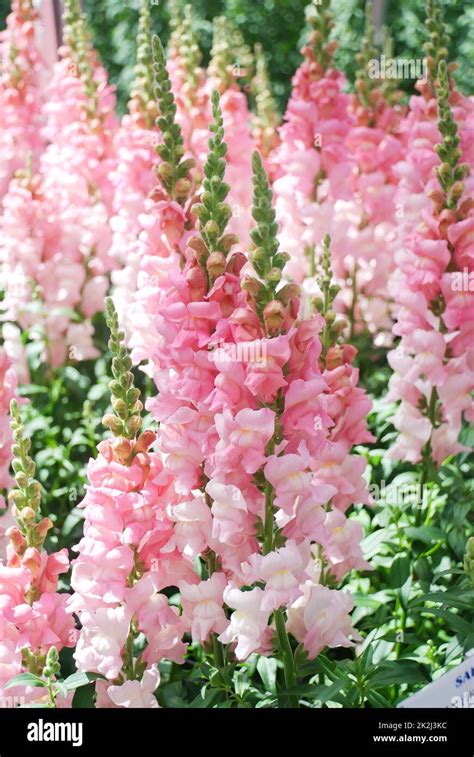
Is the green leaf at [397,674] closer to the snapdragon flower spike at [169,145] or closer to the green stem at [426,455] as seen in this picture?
the green stem at [426,455]

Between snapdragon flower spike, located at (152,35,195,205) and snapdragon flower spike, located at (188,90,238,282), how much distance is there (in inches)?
11.4

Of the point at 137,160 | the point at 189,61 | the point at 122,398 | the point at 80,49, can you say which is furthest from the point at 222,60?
the point at 122,398

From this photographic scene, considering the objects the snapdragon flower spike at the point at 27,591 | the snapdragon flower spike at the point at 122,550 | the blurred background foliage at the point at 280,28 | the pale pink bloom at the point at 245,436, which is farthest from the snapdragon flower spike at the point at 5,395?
the blurred background foliage at the point at 280,28

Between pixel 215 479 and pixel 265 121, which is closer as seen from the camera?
pixel 215 479

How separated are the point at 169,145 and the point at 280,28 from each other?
382 cm

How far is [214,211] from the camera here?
69.2 inches

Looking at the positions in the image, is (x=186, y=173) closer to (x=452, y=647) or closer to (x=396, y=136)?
(x=452, y=647)

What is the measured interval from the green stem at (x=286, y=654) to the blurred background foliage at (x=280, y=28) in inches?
137

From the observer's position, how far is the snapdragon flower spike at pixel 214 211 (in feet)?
5.69

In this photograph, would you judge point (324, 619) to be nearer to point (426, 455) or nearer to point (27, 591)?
point (27, 591)

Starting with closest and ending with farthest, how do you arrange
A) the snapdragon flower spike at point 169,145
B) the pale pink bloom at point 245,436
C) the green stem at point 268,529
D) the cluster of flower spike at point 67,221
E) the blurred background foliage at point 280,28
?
the pale pink bloom at point 245,436 < the green stem at point 268,529 < the snapdragon flower spike at point 169,145 < the cluster of flower spike at point 67,221 < the blurred background foliage at point 280,28

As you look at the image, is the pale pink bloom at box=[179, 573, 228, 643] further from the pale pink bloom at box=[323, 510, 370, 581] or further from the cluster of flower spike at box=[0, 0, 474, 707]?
the pale pink bloom at box=[323, 510, 370, 581]

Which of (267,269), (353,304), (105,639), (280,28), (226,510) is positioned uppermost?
(280,28)

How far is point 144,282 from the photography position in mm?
2188
